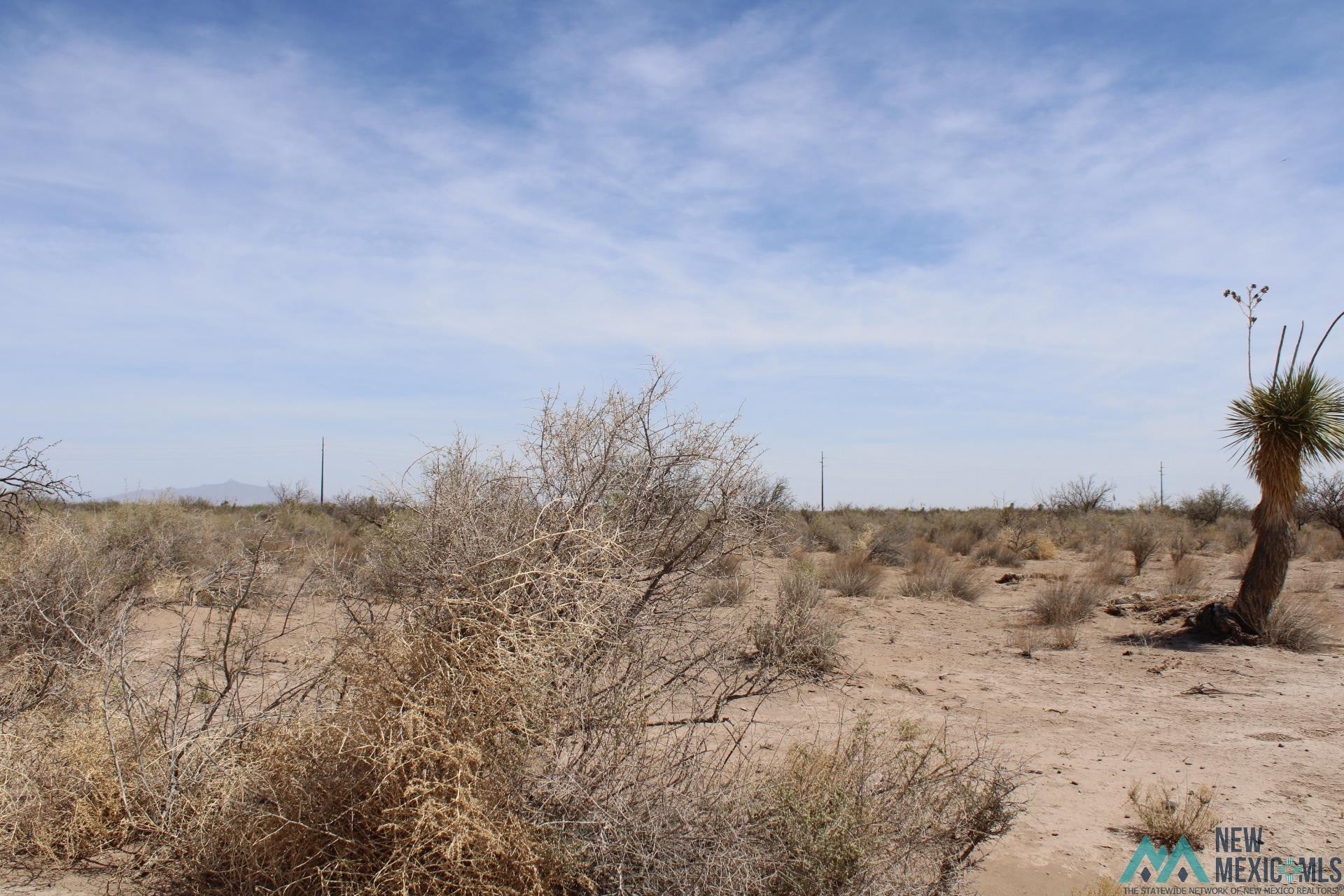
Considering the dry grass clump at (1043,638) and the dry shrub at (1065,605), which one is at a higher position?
the dry shrub at (1065,605)

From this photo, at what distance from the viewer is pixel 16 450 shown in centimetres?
678

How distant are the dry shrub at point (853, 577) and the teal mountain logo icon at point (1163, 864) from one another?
434 inches

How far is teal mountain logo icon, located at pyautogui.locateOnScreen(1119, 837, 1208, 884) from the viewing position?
4980mm

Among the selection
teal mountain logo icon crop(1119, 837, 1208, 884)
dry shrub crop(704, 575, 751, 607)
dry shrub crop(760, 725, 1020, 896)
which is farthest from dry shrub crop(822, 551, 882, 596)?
dry shrub crop(760, 725, 1020, 896)

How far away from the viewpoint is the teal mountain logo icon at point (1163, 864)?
498 centimetres

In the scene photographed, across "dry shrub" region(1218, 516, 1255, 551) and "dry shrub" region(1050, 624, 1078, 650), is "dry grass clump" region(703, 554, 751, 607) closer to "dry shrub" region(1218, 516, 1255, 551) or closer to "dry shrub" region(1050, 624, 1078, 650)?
"dry shrub" region(1050, 624, 1078, 650)

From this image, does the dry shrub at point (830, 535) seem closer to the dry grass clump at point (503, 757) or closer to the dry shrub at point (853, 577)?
the dry shrub at point (853, 577)

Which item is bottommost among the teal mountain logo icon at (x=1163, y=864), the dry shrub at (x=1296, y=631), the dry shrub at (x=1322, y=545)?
the teal mountain logo icon at (x=1163, y=864)

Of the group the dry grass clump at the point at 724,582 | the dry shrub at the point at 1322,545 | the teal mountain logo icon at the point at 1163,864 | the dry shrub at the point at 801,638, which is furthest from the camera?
the dry shrub at the point at 1322,545

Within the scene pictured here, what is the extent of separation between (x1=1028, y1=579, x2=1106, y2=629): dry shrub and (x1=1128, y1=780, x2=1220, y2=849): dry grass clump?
7.04 meters

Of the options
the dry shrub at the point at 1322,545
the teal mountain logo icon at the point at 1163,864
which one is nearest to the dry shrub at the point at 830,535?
the dry shrub at the point at 1322,545

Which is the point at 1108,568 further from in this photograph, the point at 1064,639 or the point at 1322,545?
the point at 1322,545

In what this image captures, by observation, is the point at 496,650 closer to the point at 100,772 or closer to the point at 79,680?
the point at 100,772

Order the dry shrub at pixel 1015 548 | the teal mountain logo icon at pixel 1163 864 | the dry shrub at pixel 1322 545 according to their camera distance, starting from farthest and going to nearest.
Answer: the dry shrub at pixel 1015 548
the dry shrub at pixel 1322 545
the teal mountain logo icon at pixel 1163 864
